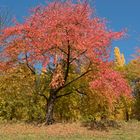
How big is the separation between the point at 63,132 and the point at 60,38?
561cm

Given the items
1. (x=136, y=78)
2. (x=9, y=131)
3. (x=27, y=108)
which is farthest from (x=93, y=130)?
(x=136, y=78)

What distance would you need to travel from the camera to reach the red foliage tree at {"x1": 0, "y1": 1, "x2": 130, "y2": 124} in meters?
22.5

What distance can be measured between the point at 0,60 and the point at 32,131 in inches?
238

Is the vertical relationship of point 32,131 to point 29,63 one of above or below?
below

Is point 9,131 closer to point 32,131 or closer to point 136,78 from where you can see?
point 32,131

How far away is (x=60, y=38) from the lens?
22.4 m

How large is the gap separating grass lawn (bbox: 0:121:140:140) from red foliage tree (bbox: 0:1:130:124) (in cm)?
220

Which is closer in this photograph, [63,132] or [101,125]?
[63,132]

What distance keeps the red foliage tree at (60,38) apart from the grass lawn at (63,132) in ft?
7.23

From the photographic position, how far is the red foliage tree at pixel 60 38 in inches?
886

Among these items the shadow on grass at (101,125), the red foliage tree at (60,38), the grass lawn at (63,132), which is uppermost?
the red foliage tree at (60,38)

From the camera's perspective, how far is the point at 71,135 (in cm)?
1991

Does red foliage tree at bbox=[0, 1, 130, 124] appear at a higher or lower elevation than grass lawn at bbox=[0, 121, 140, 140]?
higher

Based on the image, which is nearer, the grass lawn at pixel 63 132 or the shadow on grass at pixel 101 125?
the grass lawn at pixel 63 132
